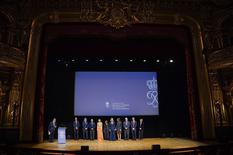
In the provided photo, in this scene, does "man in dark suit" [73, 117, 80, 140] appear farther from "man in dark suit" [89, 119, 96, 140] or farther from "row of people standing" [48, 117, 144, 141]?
"man in dark suit" [89, 119, 96, 140]

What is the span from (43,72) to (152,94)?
415 centimetres

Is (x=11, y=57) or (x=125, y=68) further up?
(x=125, y=68)

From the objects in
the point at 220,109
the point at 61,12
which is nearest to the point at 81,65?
the point at 61,12

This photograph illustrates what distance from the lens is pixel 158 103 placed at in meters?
9.25

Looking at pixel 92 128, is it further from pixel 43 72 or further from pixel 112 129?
pixel 43 72

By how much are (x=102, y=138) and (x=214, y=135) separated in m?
3.74

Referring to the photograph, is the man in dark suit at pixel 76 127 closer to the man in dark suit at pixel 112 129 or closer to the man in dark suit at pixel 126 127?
the man in dark suit at pixel 112 129

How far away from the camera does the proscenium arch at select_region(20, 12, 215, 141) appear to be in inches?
281

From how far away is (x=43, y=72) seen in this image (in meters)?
7.73

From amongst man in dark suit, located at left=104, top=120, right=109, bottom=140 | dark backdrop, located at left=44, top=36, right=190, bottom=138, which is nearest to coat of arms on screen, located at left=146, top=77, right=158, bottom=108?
dark backdrop, located at left=44, top=36, right=190, bottom=138

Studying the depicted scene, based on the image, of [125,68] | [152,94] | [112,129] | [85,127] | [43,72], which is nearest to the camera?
[43,72]

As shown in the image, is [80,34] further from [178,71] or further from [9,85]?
[178,71]

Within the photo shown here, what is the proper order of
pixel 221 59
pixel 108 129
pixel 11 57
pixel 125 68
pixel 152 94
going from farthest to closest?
pixel 125 68
pixel 152 94
pixel 108 129
pixel 221 59
pixel 11 57

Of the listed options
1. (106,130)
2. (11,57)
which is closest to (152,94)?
(106,130)
